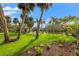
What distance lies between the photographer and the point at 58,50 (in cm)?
438

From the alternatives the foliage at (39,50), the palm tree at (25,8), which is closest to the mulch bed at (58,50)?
the foliage at (39,50)

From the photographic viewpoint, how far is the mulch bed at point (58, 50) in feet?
14.3

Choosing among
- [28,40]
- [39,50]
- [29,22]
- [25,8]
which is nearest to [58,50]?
[39,50]

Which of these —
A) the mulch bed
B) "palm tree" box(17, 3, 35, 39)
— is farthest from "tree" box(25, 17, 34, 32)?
the mulch bed

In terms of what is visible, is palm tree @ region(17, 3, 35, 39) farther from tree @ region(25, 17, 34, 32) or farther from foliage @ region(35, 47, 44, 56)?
foliage @ region(35, 47, 44, 56)

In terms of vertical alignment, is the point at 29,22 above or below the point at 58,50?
above

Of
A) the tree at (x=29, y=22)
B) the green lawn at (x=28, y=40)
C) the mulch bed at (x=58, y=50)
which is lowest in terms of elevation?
the mulch bed at (x=58, y=50)

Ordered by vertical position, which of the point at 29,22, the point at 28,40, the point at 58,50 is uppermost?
the point at 29,22

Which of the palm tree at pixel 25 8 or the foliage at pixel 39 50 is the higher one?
the palm tree at pixel 25 8

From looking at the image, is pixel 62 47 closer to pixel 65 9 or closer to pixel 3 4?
pixel 65 9

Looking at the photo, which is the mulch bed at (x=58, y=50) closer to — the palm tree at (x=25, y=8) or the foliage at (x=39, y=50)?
the foliage at (x=39, y=50)

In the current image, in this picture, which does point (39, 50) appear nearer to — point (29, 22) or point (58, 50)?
point (58, 50)

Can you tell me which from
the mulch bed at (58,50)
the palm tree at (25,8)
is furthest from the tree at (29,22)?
the mulch bed at (58,50)

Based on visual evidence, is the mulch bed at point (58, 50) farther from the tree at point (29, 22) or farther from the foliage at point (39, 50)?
the tree at point (29, 22)
